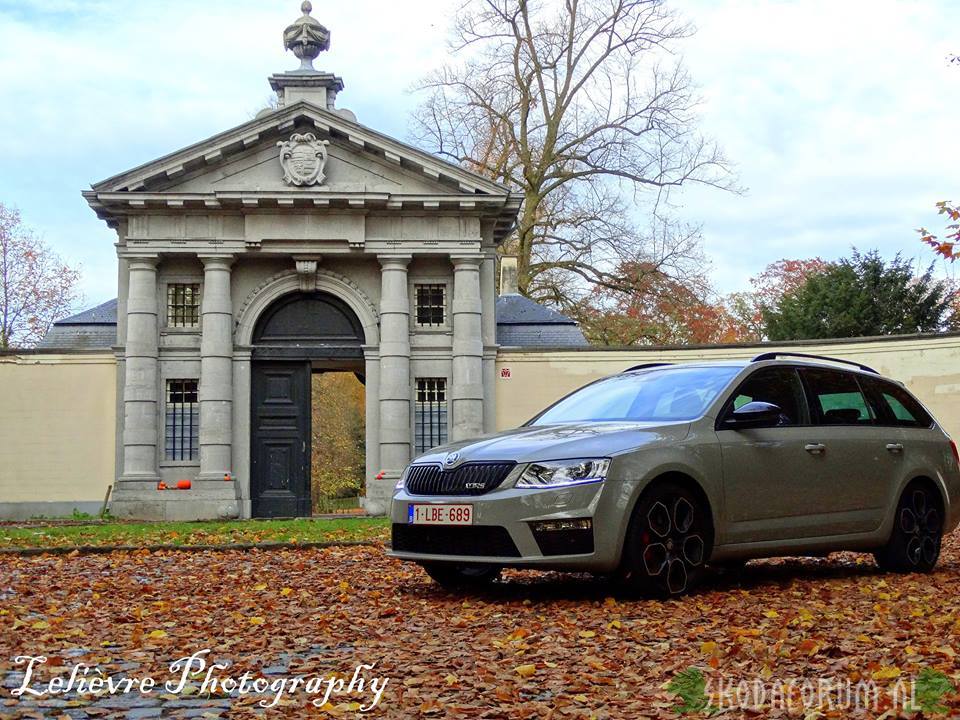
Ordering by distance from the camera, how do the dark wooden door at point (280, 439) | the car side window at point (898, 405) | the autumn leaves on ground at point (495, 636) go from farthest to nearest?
the dark wooden door at point (280, 439)
the car side window at point (898, 405)
the autumn leaves on ground at point (495, 636)

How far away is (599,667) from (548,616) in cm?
168

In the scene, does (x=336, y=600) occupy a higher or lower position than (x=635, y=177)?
lower

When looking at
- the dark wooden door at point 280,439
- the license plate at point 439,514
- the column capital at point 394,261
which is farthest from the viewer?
the dark wooden door at point 280,439

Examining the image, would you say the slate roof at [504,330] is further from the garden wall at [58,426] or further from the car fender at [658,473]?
the car fender at [658,473]

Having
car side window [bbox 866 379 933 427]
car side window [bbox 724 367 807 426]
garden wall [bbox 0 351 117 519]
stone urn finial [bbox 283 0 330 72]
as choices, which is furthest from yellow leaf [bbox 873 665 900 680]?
stone urn finial [bbox 283 0 330 72]

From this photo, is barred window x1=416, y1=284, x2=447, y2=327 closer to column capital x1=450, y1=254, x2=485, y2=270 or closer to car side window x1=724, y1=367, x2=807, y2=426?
column capital x1=450, y1=254, x2=485, y2=270

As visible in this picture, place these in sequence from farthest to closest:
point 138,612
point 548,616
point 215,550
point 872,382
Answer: point 215,550 → point 872,382 → point 138,612 → point 548,616

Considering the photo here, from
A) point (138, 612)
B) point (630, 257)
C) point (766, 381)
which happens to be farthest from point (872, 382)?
point (630, 257)

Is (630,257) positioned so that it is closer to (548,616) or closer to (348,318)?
(348,318)

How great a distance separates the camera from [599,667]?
19.2 ft

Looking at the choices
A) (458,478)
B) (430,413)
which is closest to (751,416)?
(458,478)

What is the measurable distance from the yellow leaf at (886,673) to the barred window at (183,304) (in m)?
22.2

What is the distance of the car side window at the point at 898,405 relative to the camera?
1019 centimetres
